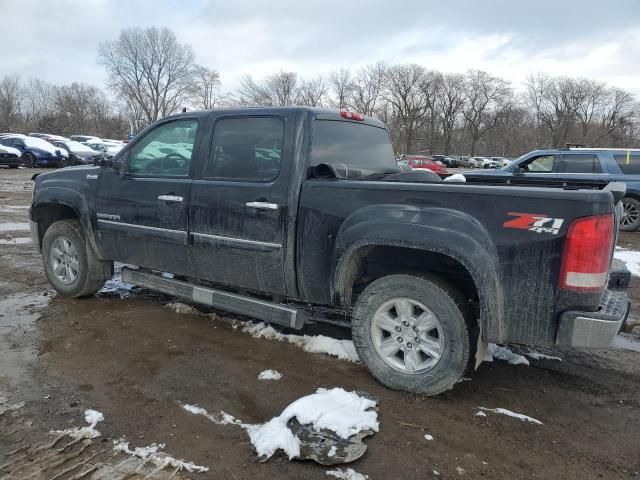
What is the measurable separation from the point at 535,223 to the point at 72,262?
458cm

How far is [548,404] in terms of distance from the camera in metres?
3.42

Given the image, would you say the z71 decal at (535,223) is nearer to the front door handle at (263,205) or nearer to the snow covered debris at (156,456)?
the front door handle at (263,205)

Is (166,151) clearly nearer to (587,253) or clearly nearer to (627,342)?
(587,253)

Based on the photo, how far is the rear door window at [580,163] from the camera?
35.3ft

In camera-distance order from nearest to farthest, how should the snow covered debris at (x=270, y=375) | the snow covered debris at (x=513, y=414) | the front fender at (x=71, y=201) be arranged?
the snow covered debris at (x=513, y=414) → the snow covered debris at (x=270, y=375) → the front fender at (x=71, y=201)

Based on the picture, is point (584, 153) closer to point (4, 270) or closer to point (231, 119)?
point (231, 119)

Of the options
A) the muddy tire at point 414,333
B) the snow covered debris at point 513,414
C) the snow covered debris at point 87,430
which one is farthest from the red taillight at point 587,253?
the snow covered debris at point 87,430

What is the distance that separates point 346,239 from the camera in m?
3.46

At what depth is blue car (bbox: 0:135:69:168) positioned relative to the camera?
26.9 metres

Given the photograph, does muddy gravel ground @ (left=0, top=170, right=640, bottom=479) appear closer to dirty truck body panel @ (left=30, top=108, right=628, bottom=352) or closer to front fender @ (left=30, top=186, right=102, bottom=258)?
dirty truck body panel @ (left=30, top=108, right=628, bottom=352)

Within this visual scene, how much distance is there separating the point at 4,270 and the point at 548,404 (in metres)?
6.50

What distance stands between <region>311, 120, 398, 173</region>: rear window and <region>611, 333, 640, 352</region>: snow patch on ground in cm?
260

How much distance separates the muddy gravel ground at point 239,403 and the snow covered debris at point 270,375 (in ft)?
0.20

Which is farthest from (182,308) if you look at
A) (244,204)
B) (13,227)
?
(13,227)
